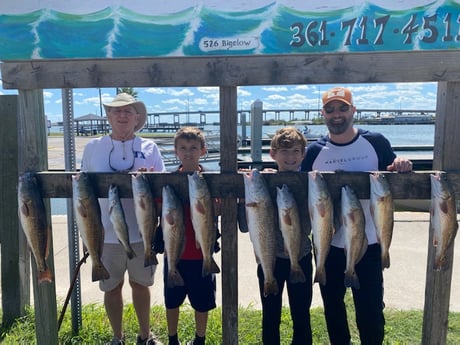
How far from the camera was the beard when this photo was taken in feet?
8.75

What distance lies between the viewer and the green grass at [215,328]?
10.5 ft

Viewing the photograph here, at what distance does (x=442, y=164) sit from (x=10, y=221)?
139 inches

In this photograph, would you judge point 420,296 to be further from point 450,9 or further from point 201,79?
point 201,79

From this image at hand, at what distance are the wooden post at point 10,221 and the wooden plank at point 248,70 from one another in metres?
1.27

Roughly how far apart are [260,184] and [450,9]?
→ 4.67ft

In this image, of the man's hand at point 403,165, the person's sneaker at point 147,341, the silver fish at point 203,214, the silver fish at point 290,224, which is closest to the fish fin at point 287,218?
the silver fish at point 290,224

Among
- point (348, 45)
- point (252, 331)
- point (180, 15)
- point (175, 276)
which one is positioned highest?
point (180, 15)

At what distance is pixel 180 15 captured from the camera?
2238mm

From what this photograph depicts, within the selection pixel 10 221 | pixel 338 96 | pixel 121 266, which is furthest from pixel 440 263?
pixel 10 221

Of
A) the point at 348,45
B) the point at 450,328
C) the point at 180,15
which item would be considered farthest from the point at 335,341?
the point at 180,15

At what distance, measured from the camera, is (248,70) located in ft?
7.39

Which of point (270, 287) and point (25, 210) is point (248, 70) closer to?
point (270, 287)

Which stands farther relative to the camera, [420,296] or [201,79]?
[420,296]

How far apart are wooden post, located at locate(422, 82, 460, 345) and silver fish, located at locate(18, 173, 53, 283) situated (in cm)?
238
